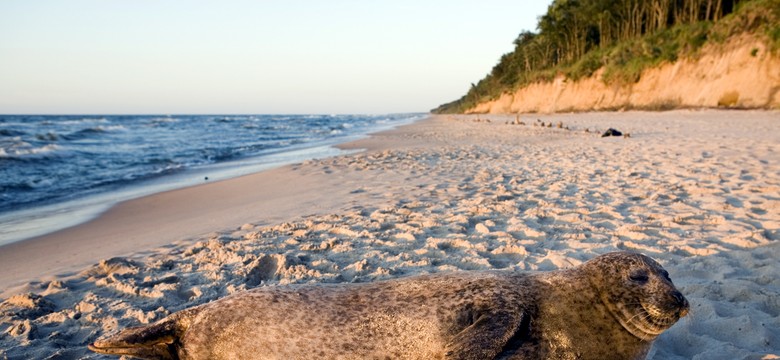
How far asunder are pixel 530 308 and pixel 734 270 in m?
3.05

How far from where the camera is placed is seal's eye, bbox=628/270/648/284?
2506mm

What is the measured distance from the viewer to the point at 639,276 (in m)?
2.53

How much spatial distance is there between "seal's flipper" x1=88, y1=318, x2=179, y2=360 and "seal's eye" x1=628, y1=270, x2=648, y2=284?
254 centimetres

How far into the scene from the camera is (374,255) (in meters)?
5.21

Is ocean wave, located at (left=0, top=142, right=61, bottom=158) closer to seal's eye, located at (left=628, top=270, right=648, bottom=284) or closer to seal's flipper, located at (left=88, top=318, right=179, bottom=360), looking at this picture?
seal's flipper, located at (left=88, top=318, right=179, bottom=360)

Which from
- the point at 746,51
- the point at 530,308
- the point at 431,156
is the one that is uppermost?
the point at 746,51

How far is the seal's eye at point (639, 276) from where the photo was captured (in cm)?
251

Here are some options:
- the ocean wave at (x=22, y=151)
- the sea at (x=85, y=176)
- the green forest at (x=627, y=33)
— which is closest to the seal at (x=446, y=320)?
the sea at (x=85, y=176)

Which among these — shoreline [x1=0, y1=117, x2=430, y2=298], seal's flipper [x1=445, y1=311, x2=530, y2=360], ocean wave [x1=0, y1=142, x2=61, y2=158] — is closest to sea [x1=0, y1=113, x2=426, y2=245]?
ocean wave [x1=0, y1=142, x2=61, y2=158]

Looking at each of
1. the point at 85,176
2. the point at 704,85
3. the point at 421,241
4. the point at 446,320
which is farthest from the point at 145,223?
the point at 704,85

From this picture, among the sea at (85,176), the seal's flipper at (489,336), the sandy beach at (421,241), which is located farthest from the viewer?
the sea at (85,176)

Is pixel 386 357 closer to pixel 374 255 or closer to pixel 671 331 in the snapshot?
pixel 671 331

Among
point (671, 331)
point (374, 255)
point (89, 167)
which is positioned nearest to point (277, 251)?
point (374, 255)

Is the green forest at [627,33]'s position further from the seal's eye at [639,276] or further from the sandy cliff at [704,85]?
the seal's eye at [639,276]
